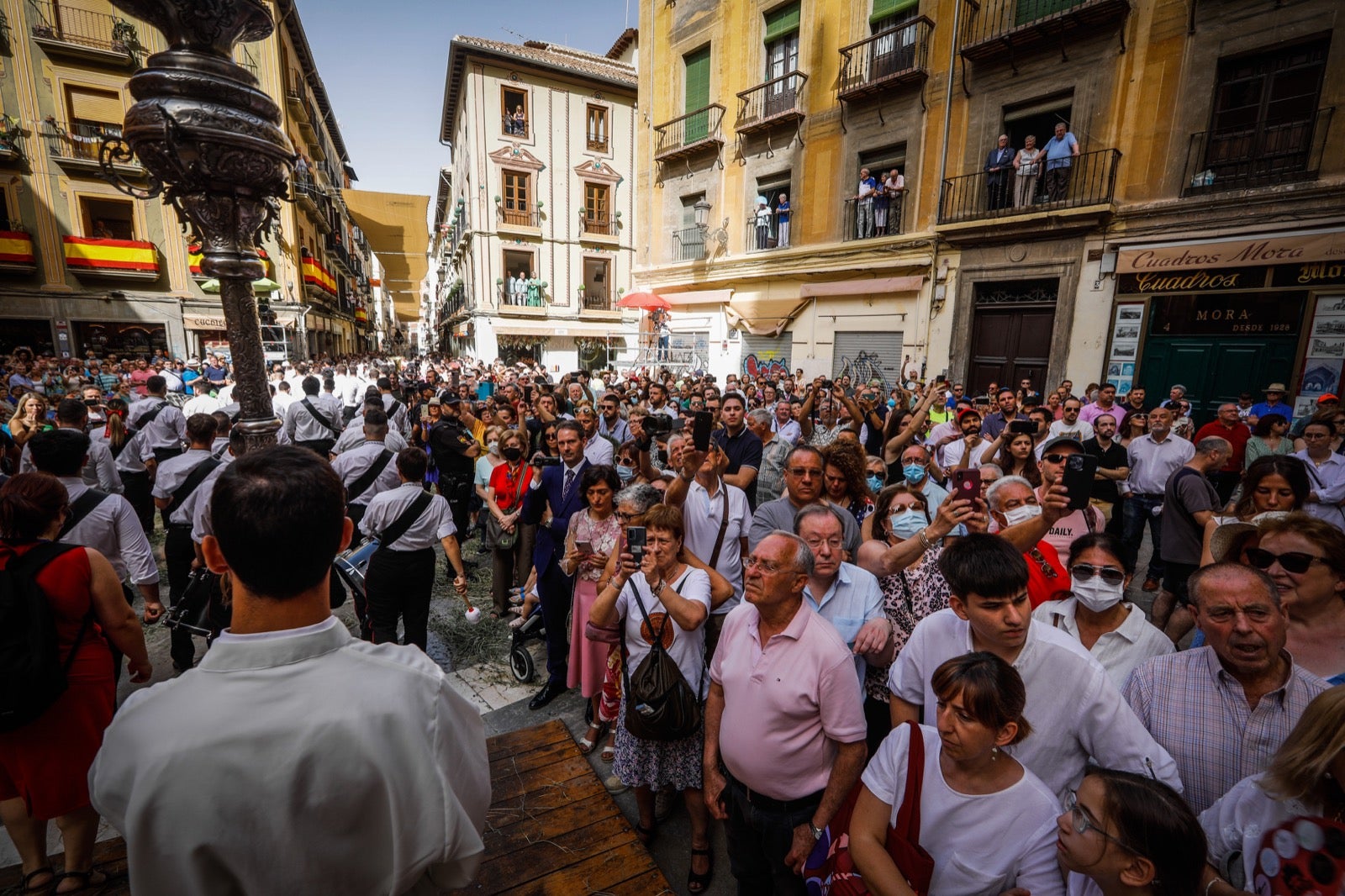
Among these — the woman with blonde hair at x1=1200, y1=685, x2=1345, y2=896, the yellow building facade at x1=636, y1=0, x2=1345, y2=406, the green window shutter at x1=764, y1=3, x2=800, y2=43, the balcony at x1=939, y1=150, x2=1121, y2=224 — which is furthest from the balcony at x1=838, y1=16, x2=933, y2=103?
the woman with blonde hair at x1=1200, y1=685, x2=1345, y2=896

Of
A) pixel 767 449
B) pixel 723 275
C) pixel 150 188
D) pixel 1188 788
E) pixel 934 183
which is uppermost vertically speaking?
pixel 934 183

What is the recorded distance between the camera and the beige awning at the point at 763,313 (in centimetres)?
1552

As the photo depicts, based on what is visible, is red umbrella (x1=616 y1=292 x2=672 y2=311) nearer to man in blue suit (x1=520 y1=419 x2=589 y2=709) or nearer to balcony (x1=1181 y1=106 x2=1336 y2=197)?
balcony (x1=1181 y1=106 x2=1336 y2=197)

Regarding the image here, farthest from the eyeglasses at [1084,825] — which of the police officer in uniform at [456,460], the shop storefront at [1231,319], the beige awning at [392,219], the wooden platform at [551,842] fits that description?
the beige awning at [392,219]

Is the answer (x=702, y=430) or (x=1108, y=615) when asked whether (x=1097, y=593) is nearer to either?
(x=1108, y=615)

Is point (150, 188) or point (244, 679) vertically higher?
point (150, 188)

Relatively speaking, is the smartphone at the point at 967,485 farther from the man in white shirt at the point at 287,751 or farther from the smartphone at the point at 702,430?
the man in white shirt at the point at 287,751

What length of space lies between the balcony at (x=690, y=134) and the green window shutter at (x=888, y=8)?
459 centimetres

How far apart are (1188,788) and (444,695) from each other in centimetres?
237

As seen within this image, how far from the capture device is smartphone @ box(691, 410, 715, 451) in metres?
3.47

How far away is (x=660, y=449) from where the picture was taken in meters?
6.48

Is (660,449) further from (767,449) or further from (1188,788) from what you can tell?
(1188,788)

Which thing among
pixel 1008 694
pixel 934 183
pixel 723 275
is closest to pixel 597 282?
pixel 723 275

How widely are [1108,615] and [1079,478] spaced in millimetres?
640
